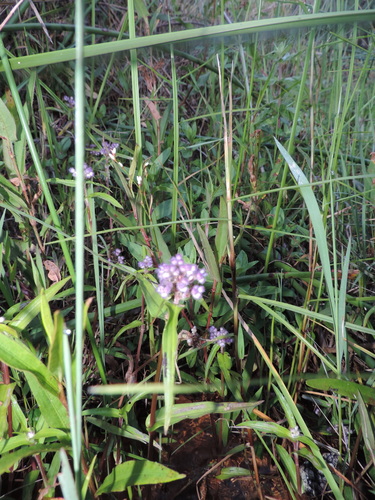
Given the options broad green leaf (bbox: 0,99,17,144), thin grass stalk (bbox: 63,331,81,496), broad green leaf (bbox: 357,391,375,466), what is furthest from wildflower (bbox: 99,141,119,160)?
broad green leaf (bbox: 357,391,375,466)

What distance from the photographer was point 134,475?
60 cm

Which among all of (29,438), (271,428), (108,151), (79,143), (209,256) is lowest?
(271,428)

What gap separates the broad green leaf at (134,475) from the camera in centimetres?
59

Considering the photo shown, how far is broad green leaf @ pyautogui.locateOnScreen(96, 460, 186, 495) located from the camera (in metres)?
0.59

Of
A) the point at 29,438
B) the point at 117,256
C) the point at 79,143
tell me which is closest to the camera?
the point at 79,143

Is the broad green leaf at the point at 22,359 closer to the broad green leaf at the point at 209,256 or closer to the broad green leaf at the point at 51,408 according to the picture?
the broad green leaf at the point at 51,408

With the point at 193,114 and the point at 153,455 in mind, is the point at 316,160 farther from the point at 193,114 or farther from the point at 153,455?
the point at 153,455

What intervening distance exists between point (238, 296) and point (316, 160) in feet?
2.56

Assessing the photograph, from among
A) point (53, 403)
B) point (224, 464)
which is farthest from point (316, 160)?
point (53, 403)

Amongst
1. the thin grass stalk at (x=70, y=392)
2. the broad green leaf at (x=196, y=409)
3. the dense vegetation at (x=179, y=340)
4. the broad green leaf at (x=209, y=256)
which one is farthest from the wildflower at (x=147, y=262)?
the thin grass stalk at (x=70, y=392)

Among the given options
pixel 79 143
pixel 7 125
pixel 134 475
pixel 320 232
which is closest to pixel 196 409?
pixel 134 475

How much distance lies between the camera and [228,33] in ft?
1.60

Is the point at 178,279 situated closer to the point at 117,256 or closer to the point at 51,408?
the point at 51,408

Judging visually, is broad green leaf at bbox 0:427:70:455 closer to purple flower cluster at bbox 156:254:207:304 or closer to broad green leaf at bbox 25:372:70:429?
broad green leaf at bbox 25:372:70:429
